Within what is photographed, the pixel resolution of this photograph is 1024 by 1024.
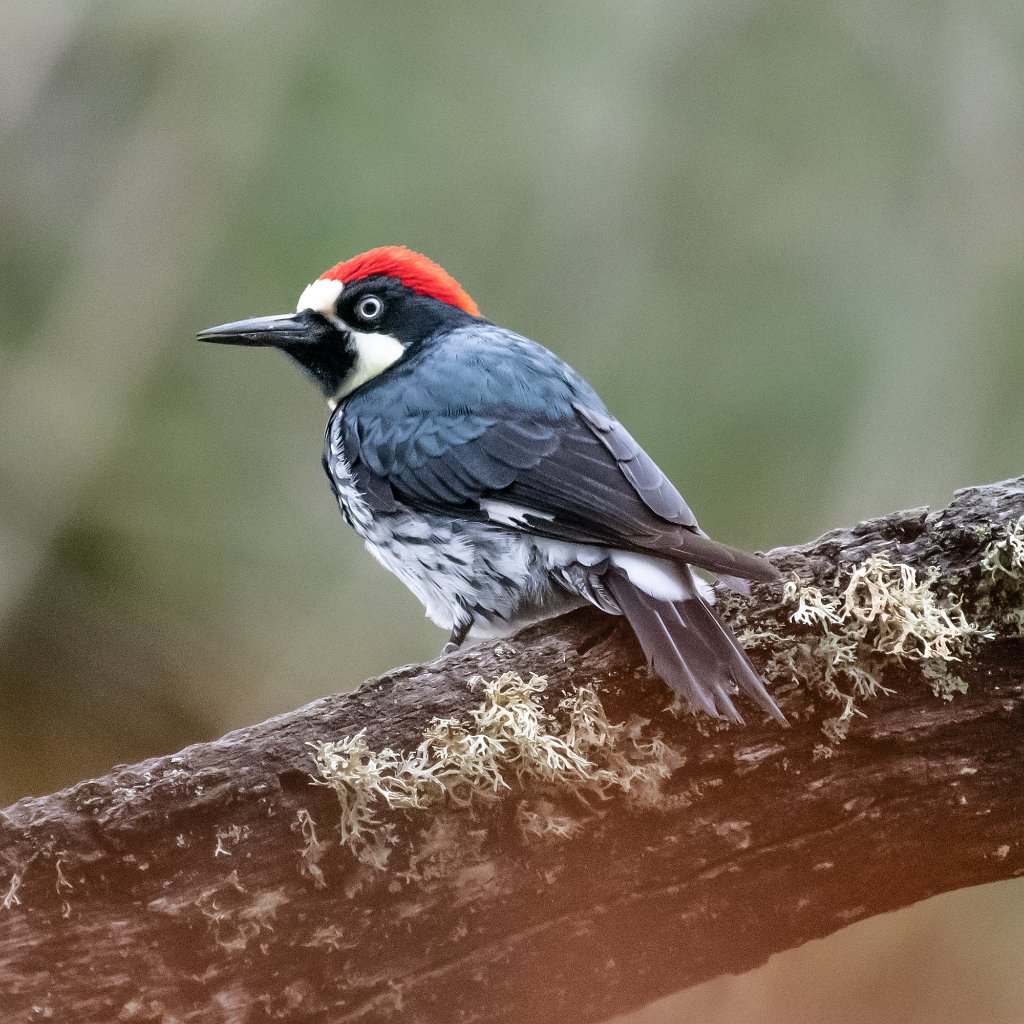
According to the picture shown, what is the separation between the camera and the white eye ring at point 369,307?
10.8 feet

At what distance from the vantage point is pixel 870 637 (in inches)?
83.4

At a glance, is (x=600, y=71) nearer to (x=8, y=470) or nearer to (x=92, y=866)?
(x=8, y=470)

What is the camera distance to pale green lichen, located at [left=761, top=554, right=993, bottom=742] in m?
2.07

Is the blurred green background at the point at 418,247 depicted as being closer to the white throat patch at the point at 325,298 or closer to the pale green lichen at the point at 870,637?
the white throat patch at the point at 325,298

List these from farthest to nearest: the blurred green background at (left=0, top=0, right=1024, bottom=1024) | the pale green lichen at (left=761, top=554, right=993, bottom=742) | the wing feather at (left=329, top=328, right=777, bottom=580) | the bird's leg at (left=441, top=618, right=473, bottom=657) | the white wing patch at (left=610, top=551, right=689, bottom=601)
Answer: the blurred green background at (left=0, top=0, right=1024, bottom=1024) < the bird's leg at (left=441, top=618, right=473, bottom=657) < the wing feather at (left=329, top=328, right=777, bottom=580) < the white wing patch at (left=610, top=551, right=689, bottom=601) < the pale green lichen at (left=761, top=554, right=993, bottom=742)

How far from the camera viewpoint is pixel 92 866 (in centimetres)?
198

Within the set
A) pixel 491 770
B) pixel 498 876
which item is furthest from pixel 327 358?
pixel 498 876

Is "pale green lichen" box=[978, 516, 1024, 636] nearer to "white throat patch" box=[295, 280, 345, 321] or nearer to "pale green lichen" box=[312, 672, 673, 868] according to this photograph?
"pale green lichen" box=[312, 672, 673, 868]

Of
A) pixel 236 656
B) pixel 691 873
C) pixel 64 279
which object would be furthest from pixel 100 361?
pixel 691 873

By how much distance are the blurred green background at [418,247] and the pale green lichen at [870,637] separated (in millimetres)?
1774

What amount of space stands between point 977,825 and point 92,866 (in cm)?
148

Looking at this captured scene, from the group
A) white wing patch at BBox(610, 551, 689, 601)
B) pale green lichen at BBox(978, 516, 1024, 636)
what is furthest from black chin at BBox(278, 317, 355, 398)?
pale green lichen at BBox(978, 516, 1024, 636)

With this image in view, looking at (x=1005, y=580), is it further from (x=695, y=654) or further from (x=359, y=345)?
(x=359, y=345)

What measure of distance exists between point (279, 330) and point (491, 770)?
5.37 ft
